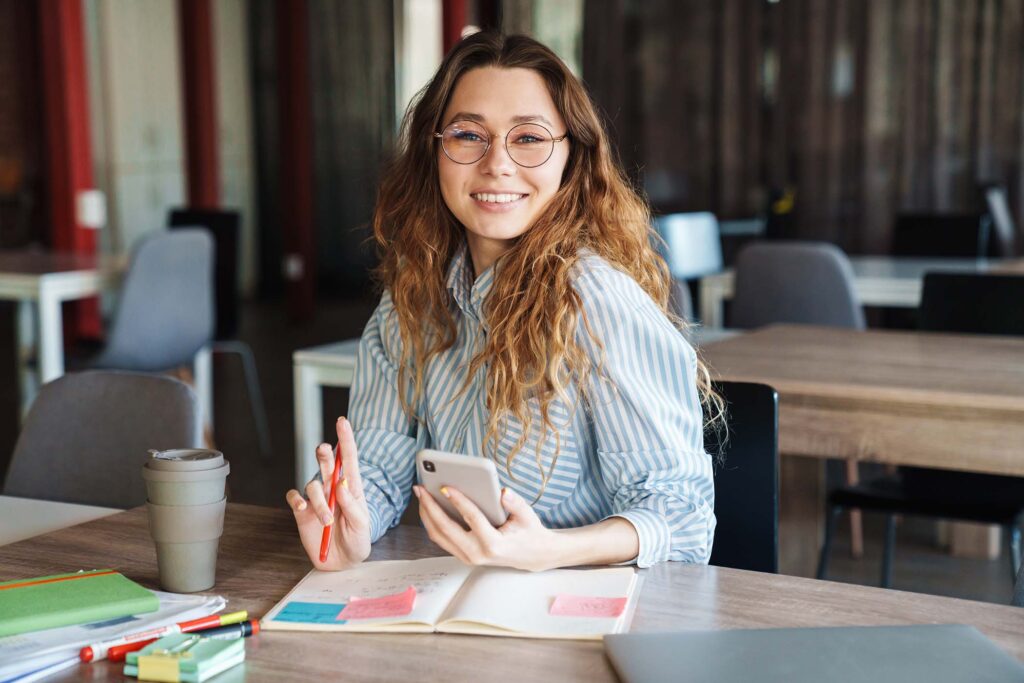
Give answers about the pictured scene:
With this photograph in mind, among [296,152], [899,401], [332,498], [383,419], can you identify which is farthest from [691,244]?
[296,152]

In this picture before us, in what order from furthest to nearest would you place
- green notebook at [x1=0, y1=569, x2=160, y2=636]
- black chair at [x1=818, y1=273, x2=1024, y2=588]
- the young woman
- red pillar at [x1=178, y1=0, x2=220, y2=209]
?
red pillar at [x1=178, y1=0, x2=220, y2=209] < black chair at [x1=818, y1=273, x2=1024, y2=588] < the young woman < green notebook at [x1=0, y1=569, x2=160, y2=636]

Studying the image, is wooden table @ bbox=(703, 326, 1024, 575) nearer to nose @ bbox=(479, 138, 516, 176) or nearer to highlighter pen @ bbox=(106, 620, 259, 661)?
nose @ bbox=(479, 138, 516, 176)

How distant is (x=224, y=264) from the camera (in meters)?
4.89

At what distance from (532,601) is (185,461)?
1.20 ft

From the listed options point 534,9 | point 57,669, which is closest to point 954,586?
point 57,669

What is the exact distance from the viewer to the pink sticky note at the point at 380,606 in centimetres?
114

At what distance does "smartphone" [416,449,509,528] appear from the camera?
45.7 inches

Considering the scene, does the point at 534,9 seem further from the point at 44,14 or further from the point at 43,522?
the point at 43,522

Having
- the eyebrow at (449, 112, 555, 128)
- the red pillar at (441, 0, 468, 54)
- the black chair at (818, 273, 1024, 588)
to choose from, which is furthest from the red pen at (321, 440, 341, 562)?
the red pillar at (441, 0, 468, 54)

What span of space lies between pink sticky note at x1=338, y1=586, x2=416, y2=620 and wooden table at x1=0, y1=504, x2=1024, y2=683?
0.04 m

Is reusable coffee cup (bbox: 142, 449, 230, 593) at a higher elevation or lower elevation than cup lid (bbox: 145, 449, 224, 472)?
lower

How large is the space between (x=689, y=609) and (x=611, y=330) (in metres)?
0.37

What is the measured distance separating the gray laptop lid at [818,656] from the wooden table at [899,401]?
0.98m

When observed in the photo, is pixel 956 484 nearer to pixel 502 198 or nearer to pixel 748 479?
pixel 748 479
